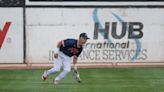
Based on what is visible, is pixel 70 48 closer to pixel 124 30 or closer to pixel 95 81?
pixel 95 81

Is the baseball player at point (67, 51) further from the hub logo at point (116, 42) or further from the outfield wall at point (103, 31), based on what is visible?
the hub logo at point (116, 42)

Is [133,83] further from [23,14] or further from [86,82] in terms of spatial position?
[23,14]

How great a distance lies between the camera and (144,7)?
23203 millimetres

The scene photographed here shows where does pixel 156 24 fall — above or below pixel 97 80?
above

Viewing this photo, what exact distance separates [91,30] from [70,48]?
687 centimetres

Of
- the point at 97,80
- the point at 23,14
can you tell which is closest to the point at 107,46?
the point at 23,14

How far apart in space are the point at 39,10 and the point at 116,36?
3.38 m

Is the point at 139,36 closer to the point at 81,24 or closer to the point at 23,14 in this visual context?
the point at 81,24

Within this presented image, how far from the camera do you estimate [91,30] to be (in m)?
23.1

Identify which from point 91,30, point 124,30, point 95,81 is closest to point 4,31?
point 91,30

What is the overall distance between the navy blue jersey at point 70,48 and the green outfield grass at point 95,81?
100cm

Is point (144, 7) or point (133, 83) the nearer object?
point (133, 83)

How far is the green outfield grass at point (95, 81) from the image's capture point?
1588 cm

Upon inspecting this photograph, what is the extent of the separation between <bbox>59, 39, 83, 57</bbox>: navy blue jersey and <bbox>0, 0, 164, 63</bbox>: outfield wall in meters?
6.62
